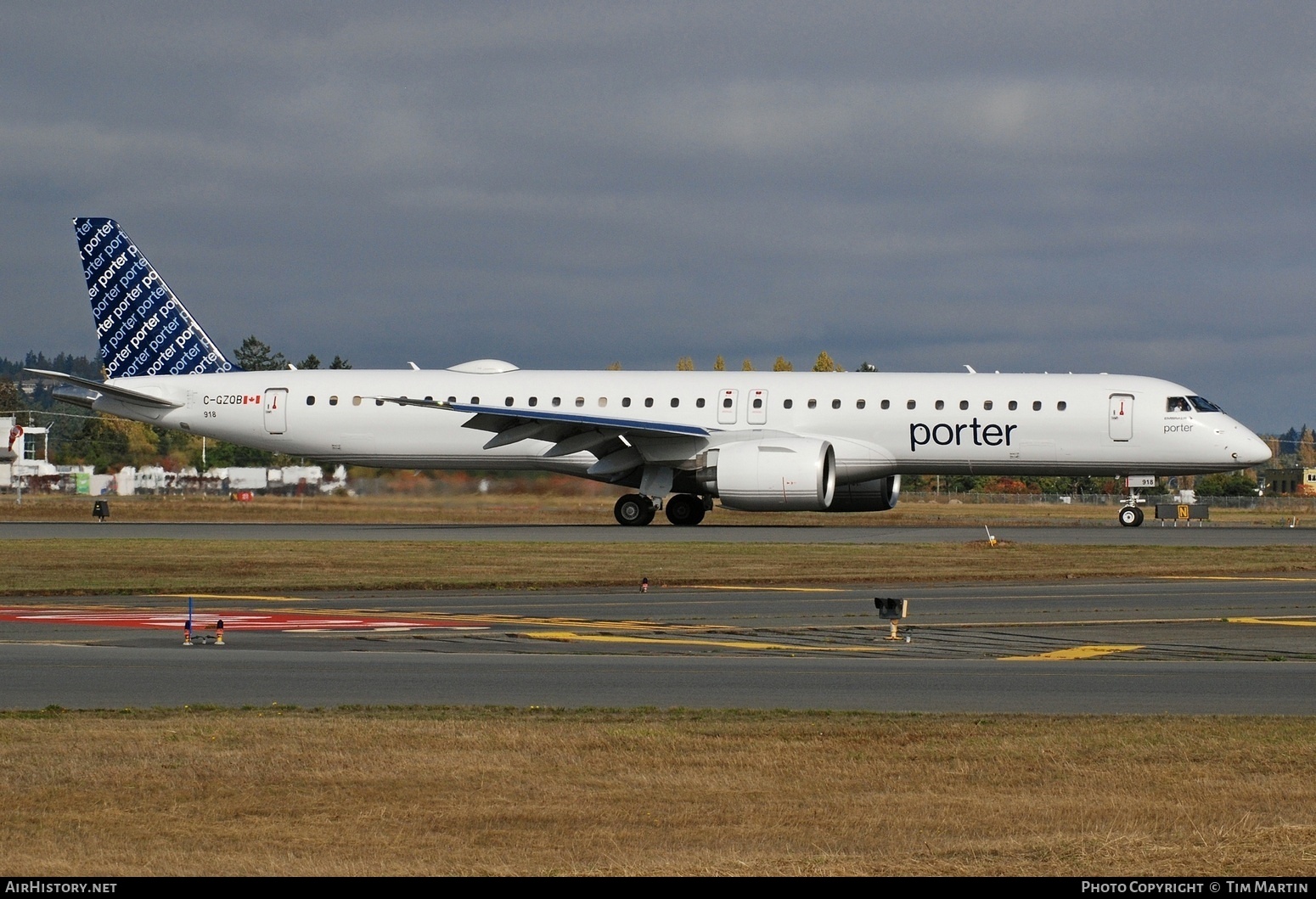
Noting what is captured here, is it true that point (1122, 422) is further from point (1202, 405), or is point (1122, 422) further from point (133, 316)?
point (133, 316)

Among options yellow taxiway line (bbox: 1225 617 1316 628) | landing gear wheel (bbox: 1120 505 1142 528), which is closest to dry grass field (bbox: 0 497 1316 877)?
yellow taxiway line (bbox: 1225 617 1316 628)

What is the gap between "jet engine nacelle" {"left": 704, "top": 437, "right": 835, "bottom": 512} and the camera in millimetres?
37594

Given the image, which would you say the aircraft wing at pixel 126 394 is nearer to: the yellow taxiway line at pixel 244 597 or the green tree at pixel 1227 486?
the yellow taxiway line at pixel 244 597

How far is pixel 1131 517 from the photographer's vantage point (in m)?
41.7

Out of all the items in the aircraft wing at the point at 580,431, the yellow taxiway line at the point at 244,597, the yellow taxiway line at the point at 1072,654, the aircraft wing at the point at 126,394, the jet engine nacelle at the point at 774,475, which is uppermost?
the aircraft wing at the point at 126,394

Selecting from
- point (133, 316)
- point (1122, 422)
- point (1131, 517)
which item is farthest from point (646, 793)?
point (133, 316)

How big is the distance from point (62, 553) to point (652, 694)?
835 inches

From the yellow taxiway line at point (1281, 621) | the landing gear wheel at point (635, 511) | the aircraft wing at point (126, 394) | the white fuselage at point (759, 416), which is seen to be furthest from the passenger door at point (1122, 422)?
the aircraft wing at point (126, 394)

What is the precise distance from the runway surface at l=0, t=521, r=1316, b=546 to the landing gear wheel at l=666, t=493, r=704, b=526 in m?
0.51

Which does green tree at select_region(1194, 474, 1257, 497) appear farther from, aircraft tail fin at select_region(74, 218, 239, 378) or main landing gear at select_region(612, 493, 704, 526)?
aircraft tail fin at select_region(74, 218, 239, 378)

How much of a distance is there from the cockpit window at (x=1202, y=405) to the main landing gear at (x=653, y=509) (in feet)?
41.9

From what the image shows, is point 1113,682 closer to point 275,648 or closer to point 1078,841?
point 1078,841

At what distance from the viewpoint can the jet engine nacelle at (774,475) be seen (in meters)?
37.6

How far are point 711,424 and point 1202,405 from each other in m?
12.4
